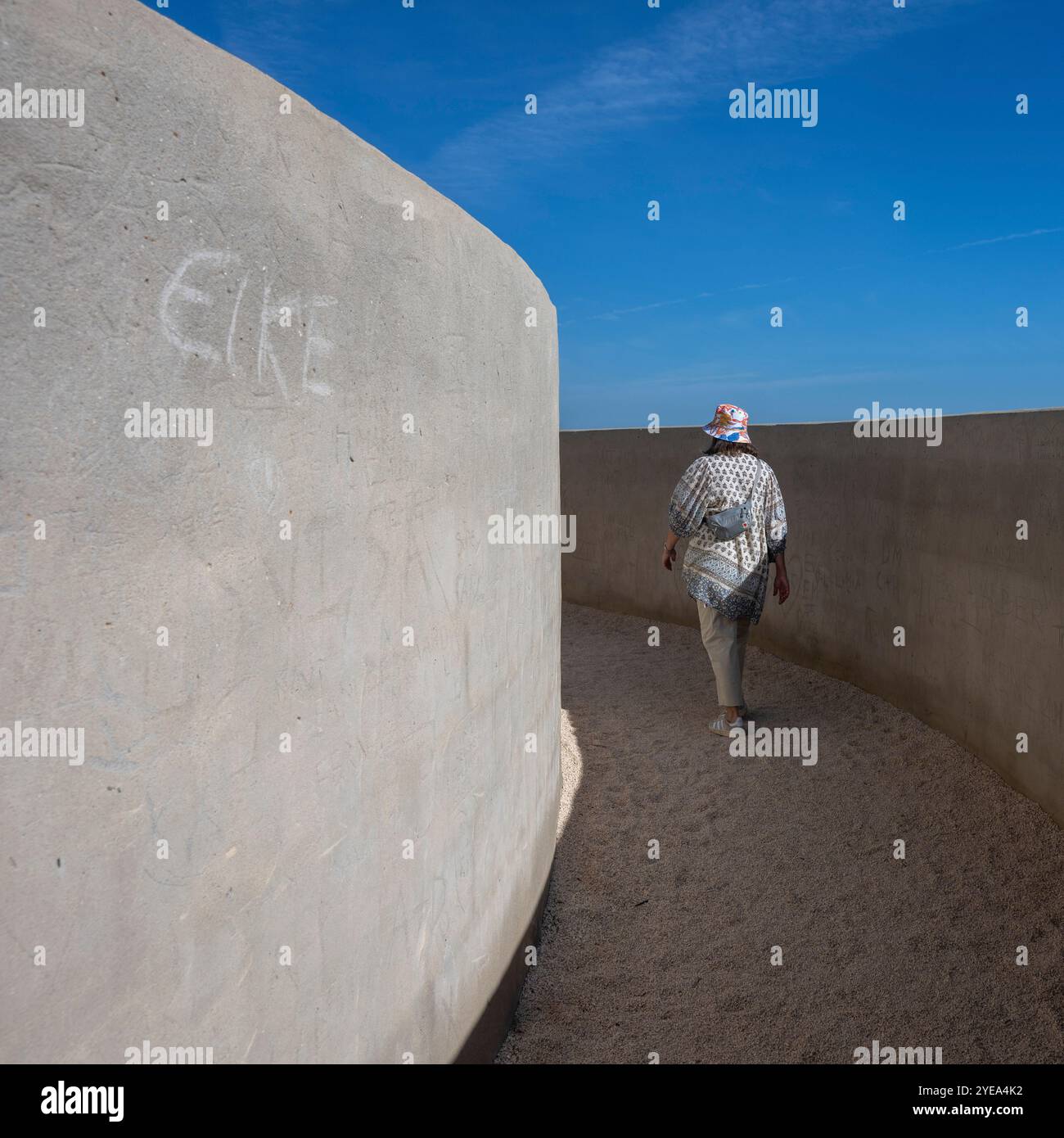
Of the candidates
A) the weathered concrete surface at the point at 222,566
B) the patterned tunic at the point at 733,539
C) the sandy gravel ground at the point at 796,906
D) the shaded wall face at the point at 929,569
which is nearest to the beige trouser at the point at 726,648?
the patterned tunic at the point at 733,539

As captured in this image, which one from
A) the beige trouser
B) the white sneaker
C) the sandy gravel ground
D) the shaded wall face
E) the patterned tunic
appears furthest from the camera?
the white sneaker

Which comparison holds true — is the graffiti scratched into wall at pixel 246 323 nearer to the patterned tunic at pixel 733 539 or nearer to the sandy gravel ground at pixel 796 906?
the sandy gravel ground at pixel 796 906

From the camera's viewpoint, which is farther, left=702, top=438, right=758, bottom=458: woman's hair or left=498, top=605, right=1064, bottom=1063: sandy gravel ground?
left=702, top=438, right=758, bottom=458: woman's hair

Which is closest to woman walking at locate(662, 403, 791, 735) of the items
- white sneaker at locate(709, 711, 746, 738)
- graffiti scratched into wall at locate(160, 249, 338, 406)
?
white sneaker at locate(709, 711, 746, 738)

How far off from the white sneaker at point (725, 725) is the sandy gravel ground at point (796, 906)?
4.2 inches

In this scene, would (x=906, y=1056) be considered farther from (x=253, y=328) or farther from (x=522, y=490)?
(x=253, y=328)

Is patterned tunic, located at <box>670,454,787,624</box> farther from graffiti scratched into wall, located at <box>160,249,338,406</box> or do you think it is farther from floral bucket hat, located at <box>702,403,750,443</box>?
graffiti scratched into wall, located at <box>160,249,338,406</box>

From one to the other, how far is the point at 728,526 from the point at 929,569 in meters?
1.24

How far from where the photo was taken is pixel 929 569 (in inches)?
239

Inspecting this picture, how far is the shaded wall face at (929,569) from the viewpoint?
4.70 meters

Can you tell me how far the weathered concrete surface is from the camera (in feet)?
4.27

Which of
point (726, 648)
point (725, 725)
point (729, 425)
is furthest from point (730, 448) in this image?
point (725, 725)

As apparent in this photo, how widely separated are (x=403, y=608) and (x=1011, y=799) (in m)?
3.79
